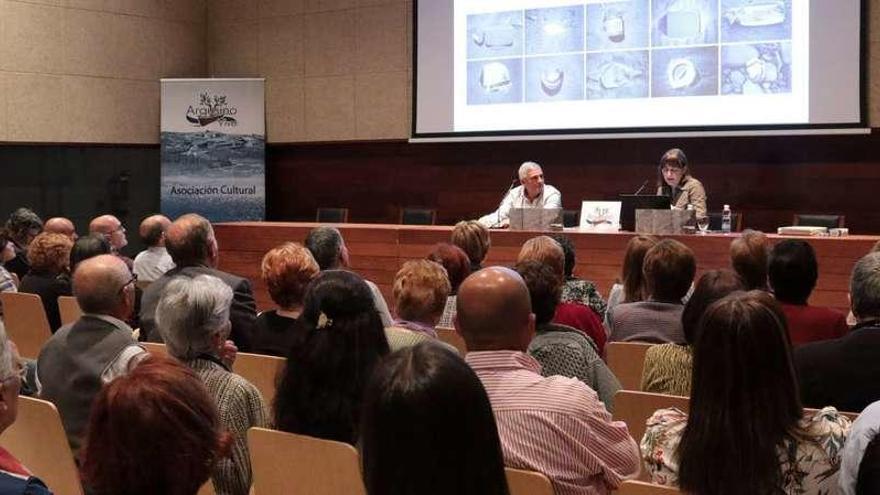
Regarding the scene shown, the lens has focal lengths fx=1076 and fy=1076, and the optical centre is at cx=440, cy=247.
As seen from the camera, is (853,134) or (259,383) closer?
(259,383)

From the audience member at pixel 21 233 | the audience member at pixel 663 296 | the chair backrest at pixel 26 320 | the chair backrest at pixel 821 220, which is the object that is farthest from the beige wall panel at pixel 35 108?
the audience member at pixel 663 296

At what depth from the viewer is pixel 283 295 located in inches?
173

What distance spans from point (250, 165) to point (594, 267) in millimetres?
5226

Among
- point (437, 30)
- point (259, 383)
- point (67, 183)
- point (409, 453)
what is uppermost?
point (437, 30)

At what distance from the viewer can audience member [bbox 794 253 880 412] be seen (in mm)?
3178

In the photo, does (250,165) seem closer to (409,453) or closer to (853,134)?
(853,134)

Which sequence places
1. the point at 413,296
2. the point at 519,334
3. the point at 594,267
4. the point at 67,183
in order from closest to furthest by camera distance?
the point at 519,334 < the point at 413,296 < the point at 594,267 < the point at 67,183

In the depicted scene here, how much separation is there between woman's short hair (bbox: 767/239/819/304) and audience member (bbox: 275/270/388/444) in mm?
1936

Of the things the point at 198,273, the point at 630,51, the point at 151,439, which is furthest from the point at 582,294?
the point at 630,51

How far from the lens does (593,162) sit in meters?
10.3

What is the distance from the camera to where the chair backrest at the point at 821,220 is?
27.8ft

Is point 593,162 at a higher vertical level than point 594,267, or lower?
higher

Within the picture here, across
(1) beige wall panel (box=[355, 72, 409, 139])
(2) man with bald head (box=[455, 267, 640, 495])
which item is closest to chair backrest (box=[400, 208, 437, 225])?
(1) beige wall panel (box=[355, 72, 409, 139])

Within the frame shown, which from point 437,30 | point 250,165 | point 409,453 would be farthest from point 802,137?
point 409,453
